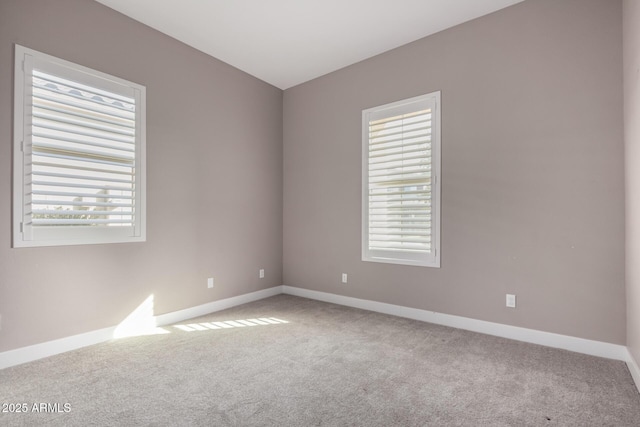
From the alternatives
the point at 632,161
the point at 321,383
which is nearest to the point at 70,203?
the point at 321,383

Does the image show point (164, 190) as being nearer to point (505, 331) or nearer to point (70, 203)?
point (70, 203)

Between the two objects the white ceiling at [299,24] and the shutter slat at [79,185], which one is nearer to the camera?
the shutter slat at [79,185]

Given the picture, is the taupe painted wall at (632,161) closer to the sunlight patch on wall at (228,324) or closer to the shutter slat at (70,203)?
the sunlight patch on wall at (228,324)

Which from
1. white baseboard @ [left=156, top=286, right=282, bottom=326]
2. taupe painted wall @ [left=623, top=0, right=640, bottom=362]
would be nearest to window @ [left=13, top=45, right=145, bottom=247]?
white baseboard @ [left=156, top=286, right=282, bottom=326]

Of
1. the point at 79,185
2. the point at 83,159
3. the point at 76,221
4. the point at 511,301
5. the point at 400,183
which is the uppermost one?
the point at 83,159

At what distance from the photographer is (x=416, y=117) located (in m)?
3.55

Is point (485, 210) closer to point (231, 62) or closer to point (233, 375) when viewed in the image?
point (233, 375)

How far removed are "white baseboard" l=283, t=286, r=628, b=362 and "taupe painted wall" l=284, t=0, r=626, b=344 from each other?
0.21ft

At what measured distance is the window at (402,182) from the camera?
3.42 meters

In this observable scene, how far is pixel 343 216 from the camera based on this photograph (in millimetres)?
4203

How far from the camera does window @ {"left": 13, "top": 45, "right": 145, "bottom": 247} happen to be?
2510 millimetres

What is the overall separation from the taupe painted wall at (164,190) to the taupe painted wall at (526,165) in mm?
1604

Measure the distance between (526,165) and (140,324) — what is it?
155 inches

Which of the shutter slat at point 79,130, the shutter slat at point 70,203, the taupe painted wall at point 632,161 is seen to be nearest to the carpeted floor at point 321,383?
the taupe painted wall at point 632,161
